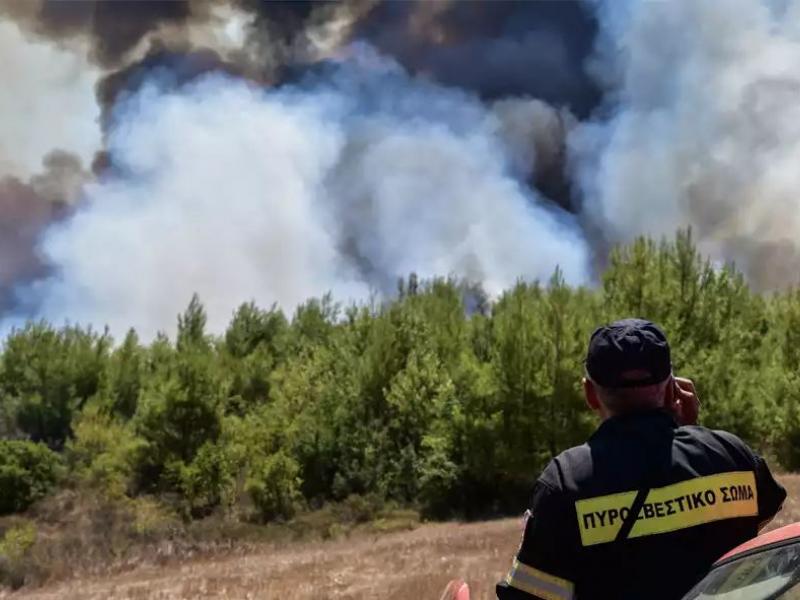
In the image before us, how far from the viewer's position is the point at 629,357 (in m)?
2.17

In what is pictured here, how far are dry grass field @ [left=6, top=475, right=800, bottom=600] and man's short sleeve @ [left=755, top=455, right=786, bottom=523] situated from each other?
7559 millimetres

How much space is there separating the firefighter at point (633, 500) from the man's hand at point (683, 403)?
0.12 meters

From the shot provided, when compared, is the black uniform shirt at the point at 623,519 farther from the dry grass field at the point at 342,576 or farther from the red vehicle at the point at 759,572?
the dry grass field at the point at 342,576

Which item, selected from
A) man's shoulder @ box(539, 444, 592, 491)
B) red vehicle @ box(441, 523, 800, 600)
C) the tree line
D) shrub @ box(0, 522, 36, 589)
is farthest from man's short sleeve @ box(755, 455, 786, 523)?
the tree line

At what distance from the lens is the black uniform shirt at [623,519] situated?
2061 millimetres

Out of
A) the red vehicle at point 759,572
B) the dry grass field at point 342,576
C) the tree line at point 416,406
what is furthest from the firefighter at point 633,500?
the tree line at point 416,406

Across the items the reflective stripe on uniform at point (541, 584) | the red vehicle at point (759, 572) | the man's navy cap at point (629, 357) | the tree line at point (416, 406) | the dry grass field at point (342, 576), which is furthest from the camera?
the tree line at point (416, 406)

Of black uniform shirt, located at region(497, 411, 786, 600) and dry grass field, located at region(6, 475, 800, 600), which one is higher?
black uniform shirt, located at region(497, 411, 786, 600)

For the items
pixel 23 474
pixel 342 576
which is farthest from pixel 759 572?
pixel 23 474

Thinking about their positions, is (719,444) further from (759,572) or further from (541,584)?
(541,584)

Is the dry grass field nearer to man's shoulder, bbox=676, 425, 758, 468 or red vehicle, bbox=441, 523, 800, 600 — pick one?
man's shoulder, bbox=676, 425, 758, 468

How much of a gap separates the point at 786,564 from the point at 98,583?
54.8 ft

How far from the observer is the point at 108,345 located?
60750mm

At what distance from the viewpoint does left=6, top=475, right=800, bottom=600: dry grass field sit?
1169 cm
